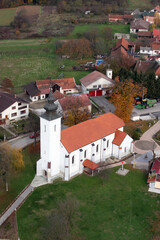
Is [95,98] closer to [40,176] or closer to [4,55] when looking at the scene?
[40,176]

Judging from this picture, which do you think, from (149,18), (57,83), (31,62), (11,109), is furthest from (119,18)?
(11,109)

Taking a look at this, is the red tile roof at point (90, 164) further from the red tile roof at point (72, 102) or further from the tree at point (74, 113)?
the red tile roof at point (72, 102)

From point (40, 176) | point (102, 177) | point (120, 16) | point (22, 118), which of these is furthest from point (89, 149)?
point (120, 16)

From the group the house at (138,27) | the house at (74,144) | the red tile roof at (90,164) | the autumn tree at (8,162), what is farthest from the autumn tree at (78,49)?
the autumn tree at (8,162)

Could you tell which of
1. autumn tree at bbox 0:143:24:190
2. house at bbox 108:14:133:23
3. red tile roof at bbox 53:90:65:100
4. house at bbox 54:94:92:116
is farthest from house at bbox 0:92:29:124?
house at bbox 108:14:133:23

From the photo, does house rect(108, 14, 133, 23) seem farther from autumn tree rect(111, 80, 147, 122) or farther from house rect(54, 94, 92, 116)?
house rect(54, 94, 92, 116)

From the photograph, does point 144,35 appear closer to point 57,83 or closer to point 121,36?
point 121,36
